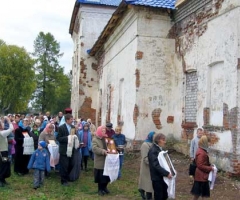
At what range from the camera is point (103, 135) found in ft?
27.8

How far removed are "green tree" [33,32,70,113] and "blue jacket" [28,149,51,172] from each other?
41.8 meters

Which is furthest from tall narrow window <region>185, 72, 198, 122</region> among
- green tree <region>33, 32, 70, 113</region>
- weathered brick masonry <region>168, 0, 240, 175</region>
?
green tree <region>33, 32, 70, 113</region>

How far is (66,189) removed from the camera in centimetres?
895

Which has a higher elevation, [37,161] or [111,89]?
[111,89]

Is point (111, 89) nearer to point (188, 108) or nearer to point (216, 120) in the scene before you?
point (188, 108)

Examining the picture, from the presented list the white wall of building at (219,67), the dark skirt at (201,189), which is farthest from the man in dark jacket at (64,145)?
the white wall of building at (219,67)

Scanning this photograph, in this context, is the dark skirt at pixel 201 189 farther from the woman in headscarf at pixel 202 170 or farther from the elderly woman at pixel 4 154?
the elderly woman at pixel 4 154

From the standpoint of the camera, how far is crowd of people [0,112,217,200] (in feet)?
21.2

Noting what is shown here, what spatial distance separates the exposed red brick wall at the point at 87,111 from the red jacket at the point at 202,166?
1985cm

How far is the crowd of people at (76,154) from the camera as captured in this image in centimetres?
646

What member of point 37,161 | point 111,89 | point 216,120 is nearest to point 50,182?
point 37,161

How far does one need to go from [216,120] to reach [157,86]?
147 inches

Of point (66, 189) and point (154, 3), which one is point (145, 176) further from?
point (154, 3)

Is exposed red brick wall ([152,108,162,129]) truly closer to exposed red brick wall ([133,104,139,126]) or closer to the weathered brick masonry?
exposed red brick wall ([133,104,139,126])
